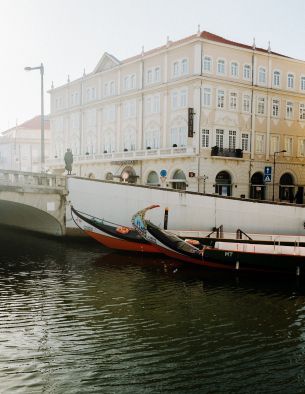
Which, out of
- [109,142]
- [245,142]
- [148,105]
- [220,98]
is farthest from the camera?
[109,142]

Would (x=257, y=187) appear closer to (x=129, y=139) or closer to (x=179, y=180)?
(x=179, y=180)

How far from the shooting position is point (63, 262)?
28578mm

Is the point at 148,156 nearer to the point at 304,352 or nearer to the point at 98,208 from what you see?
the point at 98,208

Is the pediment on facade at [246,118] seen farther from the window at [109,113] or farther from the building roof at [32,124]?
the building roof at [32,124]

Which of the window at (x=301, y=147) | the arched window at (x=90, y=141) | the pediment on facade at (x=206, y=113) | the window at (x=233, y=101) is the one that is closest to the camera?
the pediment on facade at (x=206, y=113)

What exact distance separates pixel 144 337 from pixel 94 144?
151 feet

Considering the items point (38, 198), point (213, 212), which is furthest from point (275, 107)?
point (38, 198)

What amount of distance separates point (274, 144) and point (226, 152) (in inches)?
295

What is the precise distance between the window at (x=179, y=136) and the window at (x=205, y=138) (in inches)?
74.8

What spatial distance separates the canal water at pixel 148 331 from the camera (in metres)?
11.9

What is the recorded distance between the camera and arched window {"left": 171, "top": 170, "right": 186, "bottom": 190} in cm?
4531

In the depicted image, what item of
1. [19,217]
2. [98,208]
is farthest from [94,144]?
[98,208]

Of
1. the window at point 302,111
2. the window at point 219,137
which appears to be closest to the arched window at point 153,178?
the window at point 219,137

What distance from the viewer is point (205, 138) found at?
147 feet
